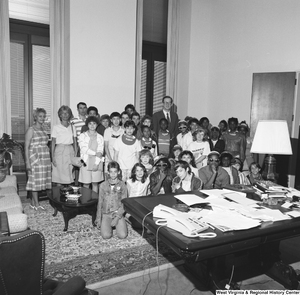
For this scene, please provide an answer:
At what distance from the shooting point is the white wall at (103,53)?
22.0 ft

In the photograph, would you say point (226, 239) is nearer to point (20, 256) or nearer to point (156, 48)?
point (20, 256)

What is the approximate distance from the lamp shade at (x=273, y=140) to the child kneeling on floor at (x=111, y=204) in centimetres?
180

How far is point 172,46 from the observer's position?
8398mm

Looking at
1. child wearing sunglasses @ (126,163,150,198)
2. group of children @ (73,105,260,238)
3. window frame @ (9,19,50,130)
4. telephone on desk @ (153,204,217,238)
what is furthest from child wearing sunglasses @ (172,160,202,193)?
window frame @ (9,19,50,130)

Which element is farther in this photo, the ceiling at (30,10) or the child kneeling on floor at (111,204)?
the ceiling at (30,10)

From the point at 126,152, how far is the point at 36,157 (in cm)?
138

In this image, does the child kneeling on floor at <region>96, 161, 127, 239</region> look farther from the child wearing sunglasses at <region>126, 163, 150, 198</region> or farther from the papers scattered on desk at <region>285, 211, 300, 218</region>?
the papers scattered on desk at <region>285, 211, 300, 218</region>

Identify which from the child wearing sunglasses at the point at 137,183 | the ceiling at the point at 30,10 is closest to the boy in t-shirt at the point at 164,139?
the child wearing sunglasses at the point at 137,183

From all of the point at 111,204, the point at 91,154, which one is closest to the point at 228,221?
the point at 111,204

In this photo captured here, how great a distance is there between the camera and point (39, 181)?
4.98 metres

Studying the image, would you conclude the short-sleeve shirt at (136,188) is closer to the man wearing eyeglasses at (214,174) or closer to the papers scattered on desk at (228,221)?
the man wearing eyeglasses at (214,174)

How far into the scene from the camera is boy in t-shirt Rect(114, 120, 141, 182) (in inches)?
196

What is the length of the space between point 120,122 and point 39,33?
310 centimetres

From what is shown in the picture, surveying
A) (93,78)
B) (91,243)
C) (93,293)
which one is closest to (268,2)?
(93,78)
